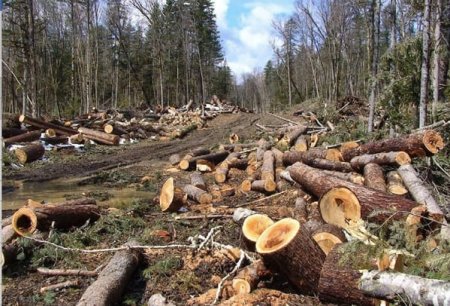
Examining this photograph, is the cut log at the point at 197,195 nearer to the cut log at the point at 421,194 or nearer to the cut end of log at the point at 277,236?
the cut log at the point at 421,194

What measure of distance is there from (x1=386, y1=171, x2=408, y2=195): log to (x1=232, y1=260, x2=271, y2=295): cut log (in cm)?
358

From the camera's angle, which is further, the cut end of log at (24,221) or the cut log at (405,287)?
the cut end of log at (24,221)

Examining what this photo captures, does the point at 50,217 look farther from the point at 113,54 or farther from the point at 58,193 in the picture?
the point at 113,54

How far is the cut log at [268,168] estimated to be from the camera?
1151 centimetres

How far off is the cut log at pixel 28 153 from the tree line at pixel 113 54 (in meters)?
17.9

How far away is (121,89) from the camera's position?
55.2 m

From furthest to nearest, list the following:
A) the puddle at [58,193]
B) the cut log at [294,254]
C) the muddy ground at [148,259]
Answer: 1. the puddle at [58,193]
2. the muddy ground at [148,259]
3. the cut log at [294,254]

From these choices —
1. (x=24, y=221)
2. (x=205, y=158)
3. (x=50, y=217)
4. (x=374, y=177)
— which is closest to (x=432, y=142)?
(x=374, y=177)

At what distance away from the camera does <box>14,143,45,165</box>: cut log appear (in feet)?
52.7

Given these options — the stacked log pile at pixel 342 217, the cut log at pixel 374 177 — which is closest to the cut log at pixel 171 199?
the stacked log pile at pixel 342 217

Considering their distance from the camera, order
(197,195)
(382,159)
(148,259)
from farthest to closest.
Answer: (197,195), (382,159), (148,259)

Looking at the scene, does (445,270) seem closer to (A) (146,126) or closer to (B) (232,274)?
(B) (232,274)

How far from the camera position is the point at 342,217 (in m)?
7.04

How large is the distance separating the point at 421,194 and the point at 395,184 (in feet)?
3.20
